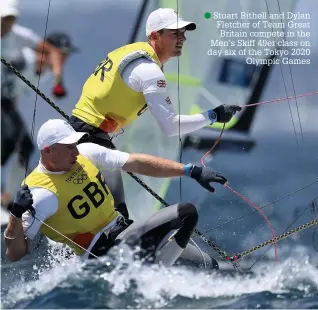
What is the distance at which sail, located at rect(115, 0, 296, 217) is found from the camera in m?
5.25

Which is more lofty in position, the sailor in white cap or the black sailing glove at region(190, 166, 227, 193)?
the sailor in white cap

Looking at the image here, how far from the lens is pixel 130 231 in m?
3.66

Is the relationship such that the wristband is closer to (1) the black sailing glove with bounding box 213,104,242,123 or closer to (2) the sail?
(1) the black sailing glove with bounding box 213,104,242,123

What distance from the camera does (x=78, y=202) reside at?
3604 mm

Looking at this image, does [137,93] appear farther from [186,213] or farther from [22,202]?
[22,202]

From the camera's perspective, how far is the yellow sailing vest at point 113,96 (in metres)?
3.93

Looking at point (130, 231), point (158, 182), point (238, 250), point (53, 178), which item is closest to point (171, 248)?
point (130, 231)

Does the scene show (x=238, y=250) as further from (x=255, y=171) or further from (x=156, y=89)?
(x=156, y=89)

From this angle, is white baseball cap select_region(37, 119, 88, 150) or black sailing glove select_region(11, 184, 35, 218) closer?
black sailing glove select_region(11, 184, 35, 218)

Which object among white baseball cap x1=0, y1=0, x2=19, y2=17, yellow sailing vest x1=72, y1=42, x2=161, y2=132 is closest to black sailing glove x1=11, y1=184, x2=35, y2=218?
yellow sailing vest x1=72, y1=42, x2=161, y2=132

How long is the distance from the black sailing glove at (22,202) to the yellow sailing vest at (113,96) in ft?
2.30

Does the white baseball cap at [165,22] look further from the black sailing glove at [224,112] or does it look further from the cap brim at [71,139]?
the cap brim at [71,139]

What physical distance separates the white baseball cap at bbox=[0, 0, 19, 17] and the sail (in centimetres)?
87

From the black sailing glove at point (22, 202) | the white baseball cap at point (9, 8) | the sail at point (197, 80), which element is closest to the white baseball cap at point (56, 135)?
the black sailing glove at point (22, 202)
